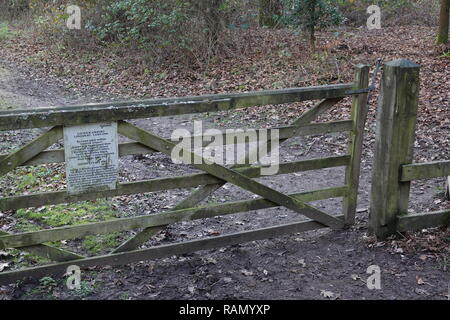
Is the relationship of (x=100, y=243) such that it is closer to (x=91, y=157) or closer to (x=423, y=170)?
(x=91, y=157)

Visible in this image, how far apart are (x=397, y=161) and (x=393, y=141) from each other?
0.72 feet

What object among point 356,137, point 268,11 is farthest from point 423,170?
point 268,11

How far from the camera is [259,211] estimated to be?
6711mm

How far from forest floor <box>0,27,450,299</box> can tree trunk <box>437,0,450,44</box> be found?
0.42 metres

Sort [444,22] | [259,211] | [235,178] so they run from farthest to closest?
[444,22], [259,211], [235,178]

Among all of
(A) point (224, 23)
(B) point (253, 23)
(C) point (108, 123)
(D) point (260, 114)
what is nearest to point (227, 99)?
(C) point (108, 123)

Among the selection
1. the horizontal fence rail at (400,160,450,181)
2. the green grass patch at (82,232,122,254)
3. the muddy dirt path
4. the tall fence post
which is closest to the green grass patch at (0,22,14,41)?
the muddy dirt path

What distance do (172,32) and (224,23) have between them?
1.64m

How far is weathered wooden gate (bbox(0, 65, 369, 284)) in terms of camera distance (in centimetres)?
436

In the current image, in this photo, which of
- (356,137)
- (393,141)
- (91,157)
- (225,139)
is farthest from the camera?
(356,137)

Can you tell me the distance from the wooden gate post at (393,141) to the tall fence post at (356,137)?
0.77 feet

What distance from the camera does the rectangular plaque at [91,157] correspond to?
4461mm

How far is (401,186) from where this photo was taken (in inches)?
208

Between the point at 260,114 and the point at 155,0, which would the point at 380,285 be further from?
the point at 155,0
